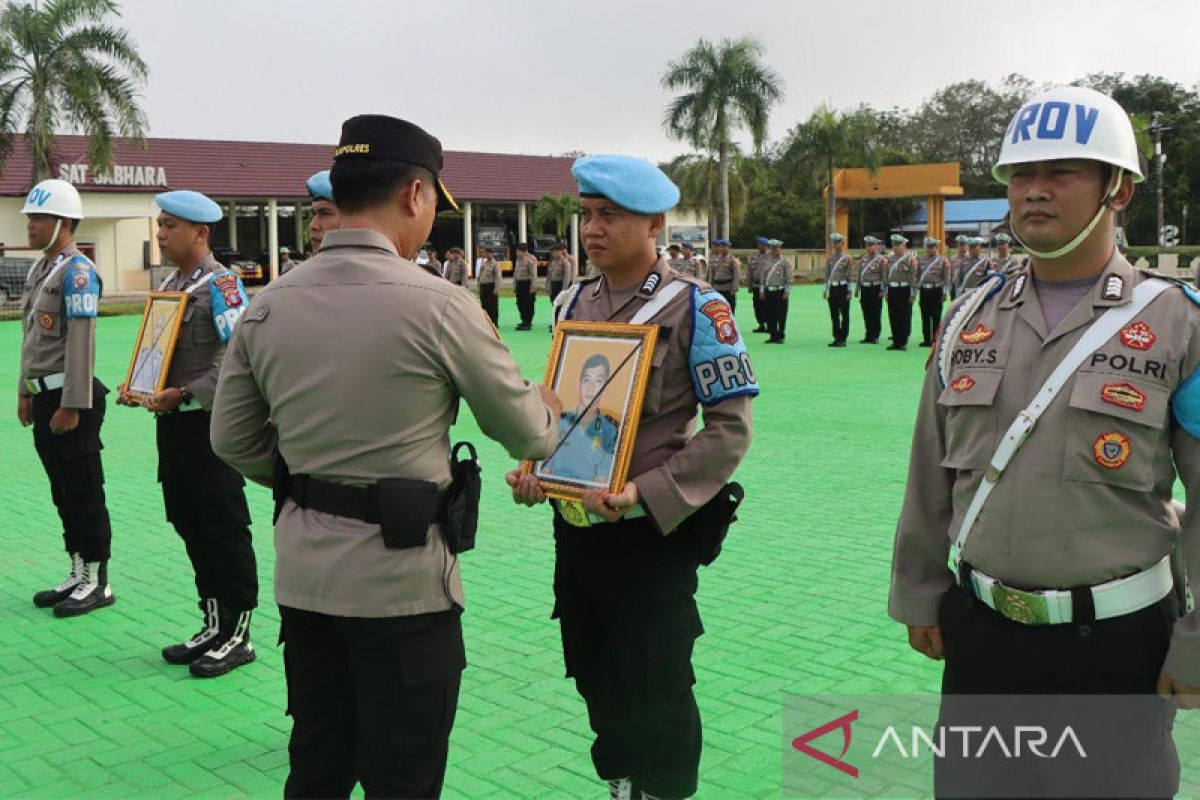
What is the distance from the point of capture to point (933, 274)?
64.4 feet

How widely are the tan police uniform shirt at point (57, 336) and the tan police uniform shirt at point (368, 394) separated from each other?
3156mm

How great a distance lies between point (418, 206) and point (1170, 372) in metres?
1.74

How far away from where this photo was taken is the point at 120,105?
3000 centimetres

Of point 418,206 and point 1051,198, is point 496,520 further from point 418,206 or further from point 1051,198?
point 1051,198

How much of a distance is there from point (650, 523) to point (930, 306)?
17.8 metres

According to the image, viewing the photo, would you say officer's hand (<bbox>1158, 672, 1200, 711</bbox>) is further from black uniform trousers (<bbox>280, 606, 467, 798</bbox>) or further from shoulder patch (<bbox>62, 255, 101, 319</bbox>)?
shoulder patch (<bbox>62, 255, 101, 319</bbox>)

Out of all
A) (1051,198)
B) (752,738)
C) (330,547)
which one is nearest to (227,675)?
(752,738)

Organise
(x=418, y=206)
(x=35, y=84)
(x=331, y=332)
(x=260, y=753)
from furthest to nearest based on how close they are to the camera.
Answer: (x=35, y=84), (x=260, y=753), (x=418, y=206), (x=331, y=332)

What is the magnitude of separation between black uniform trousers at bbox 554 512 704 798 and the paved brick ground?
0.49 m

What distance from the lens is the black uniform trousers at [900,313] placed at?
64.5 ft

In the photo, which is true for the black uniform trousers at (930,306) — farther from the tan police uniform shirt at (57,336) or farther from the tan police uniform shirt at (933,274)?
the tan police uniform shirt at (57,336)

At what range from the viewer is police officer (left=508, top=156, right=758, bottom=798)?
10.8 ft

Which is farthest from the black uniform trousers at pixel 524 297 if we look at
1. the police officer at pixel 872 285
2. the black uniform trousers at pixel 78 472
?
the black uniform trousers at pixel 78 472

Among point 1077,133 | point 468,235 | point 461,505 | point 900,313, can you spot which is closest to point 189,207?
point 461,505
